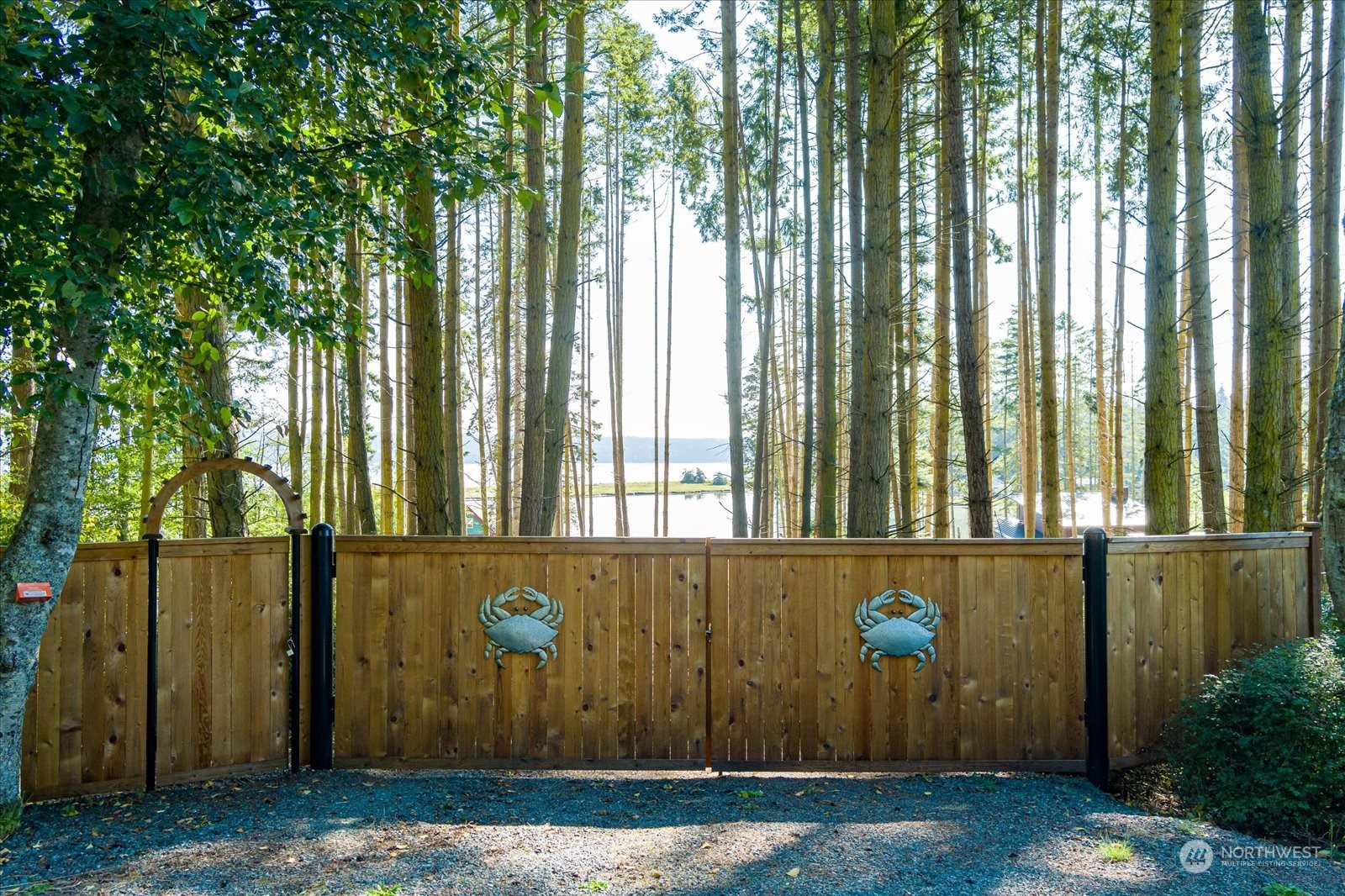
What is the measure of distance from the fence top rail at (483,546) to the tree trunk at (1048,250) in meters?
6.33

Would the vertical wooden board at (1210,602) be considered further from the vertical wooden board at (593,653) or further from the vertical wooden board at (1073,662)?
the vertical wooden board at (593,653)

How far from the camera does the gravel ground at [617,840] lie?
11.4 feet

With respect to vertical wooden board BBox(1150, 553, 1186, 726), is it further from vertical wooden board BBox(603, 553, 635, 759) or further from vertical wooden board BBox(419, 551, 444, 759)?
vertical wooden board BBox(419, 551, 444, 759)

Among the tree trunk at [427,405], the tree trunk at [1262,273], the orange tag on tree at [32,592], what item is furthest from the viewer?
the tree trunk at [427,405]

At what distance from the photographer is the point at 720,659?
5.34m

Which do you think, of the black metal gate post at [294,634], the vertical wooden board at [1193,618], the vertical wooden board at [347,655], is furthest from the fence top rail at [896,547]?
the black metal gate post at [294,634]

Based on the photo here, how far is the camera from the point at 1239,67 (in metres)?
6.48

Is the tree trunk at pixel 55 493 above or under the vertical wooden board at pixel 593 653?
above

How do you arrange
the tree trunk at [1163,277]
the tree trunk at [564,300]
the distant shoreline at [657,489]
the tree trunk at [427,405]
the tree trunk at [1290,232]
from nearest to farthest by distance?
the tree trunk at [427,405]
the tree trunk at [1163,277]
the tree trunk at [1290,232]
the tree trunk at [564,300]
the distant shoreline at [657,489]

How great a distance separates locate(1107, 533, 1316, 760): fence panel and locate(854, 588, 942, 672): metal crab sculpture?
116cm

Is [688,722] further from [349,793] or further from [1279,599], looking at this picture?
[1279,599]

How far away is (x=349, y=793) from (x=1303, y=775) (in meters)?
5.11

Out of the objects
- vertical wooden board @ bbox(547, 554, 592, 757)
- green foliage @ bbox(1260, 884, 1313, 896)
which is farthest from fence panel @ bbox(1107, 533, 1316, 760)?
vertical wooden board @ bbox(547, 554, 592, 757)

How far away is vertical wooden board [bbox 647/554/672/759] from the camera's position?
5.30m
